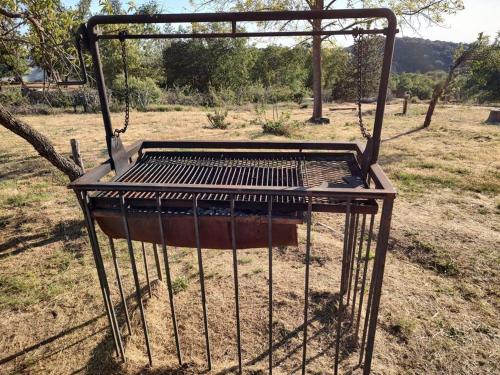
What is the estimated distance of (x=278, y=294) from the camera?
3098 mm

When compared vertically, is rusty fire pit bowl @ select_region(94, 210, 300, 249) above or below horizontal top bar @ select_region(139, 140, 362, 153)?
below

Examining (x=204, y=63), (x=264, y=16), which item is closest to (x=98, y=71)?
(x=264, y=16)

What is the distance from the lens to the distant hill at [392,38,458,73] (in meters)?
65.1

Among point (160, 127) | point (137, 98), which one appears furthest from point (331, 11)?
point (137, 98)

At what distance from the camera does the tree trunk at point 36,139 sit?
3635mm

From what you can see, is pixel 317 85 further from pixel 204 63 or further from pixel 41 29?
pixel 204 63

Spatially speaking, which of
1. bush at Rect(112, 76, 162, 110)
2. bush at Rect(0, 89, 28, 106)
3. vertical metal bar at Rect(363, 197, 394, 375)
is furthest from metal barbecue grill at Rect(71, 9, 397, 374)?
bush at Rect(0, 89, 28, 106)

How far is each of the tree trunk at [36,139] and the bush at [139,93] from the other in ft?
43.5

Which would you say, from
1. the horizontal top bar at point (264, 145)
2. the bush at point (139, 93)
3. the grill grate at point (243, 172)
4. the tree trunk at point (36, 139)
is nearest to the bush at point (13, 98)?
the bush at point (139, 93)

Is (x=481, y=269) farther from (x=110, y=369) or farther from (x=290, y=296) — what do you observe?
(x=110, y=369)

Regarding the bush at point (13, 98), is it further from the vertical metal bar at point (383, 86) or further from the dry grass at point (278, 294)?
the vertical metal bar at point (383, 86)

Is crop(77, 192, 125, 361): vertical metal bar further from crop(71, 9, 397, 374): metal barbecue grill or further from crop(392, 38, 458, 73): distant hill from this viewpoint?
crop(392, 38, 458, 73): distant hill

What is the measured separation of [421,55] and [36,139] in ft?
270

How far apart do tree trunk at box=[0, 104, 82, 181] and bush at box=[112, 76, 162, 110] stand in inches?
522
